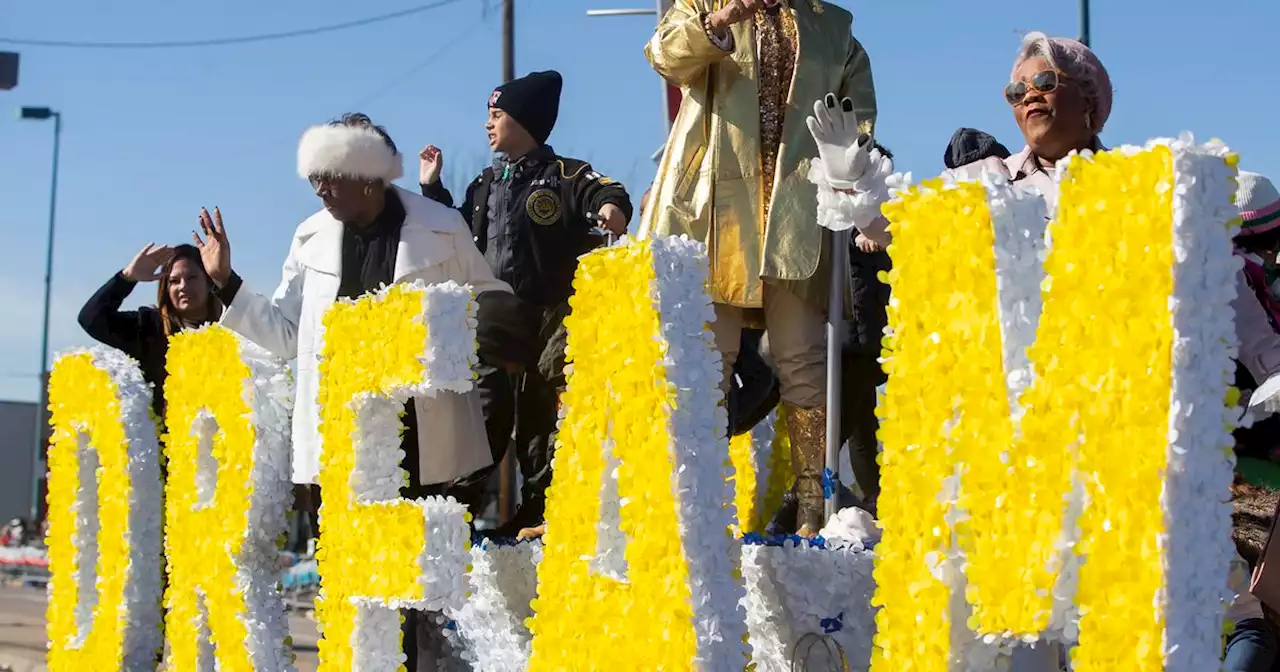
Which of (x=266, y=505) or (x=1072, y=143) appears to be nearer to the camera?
(x=1072, y=143)

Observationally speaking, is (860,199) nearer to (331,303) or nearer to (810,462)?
(810,462)

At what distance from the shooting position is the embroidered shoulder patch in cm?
600

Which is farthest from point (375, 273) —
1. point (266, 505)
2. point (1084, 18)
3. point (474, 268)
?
point (1084, 18)

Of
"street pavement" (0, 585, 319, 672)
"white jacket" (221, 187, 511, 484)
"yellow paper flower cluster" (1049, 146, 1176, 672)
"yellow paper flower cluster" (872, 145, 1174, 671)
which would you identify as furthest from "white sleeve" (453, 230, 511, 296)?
"street pavement" (0, 585, 319, 672)

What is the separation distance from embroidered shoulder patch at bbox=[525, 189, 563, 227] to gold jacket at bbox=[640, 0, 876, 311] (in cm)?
74

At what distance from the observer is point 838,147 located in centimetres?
418

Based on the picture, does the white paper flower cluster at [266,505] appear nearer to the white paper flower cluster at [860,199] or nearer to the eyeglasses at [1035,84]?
the white paper flower cluster at [860,199]

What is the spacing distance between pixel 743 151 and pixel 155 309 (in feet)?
12.5

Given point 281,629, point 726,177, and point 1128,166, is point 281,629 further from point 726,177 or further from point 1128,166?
point 1128,166

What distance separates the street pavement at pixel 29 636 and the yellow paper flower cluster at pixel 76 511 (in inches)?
49.7

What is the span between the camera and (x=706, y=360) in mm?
4293

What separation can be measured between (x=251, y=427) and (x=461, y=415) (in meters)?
1.10

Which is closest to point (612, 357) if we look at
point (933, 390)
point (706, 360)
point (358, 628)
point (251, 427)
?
point (706, 360)

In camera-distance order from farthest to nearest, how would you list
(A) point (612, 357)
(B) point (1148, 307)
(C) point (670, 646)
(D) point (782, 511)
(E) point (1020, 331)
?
1. (D) point (782, 511)
2. (A) point (612, 357)
3. (C) point (670, 646)
4. (E) point (1020, 331)
5. (B) point (1148, 307)
